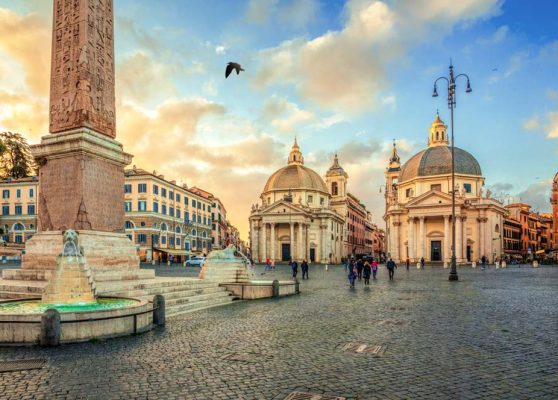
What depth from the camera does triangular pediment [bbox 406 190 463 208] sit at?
66.5m

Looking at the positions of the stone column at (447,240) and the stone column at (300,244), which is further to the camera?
the stone column at (300,244)

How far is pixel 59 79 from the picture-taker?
549 inches

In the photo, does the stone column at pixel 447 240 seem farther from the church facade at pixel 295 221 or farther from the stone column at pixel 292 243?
the stone column at pixel 292 243

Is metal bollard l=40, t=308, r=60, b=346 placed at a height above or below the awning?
above

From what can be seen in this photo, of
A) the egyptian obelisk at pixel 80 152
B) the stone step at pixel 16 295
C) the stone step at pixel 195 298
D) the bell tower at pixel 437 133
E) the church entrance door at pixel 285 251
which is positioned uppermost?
the bell tower at pixel 437 133

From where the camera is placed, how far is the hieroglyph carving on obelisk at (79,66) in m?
13.7

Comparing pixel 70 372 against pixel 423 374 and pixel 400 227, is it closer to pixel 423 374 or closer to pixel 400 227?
pixel 423 374

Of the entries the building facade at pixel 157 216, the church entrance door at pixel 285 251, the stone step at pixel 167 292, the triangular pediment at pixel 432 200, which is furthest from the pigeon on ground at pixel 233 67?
the church entrance door at pixel 285 251

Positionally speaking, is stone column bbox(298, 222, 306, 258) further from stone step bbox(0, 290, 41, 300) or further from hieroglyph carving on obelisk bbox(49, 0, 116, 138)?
stone step bbox(0, 290, 41, 300)

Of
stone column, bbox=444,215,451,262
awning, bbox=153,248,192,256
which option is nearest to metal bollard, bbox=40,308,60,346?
awning, bbox=153,248,192,256

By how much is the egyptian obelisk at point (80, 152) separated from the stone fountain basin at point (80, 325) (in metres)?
4.26

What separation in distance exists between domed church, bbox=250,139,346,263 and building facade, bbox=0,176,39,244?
36.5 metres

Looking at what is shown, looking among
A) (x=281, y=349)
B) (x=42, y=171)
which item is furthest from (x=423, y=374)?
(x=42, y=171)

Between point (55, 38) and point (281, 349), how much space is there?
1244cm
